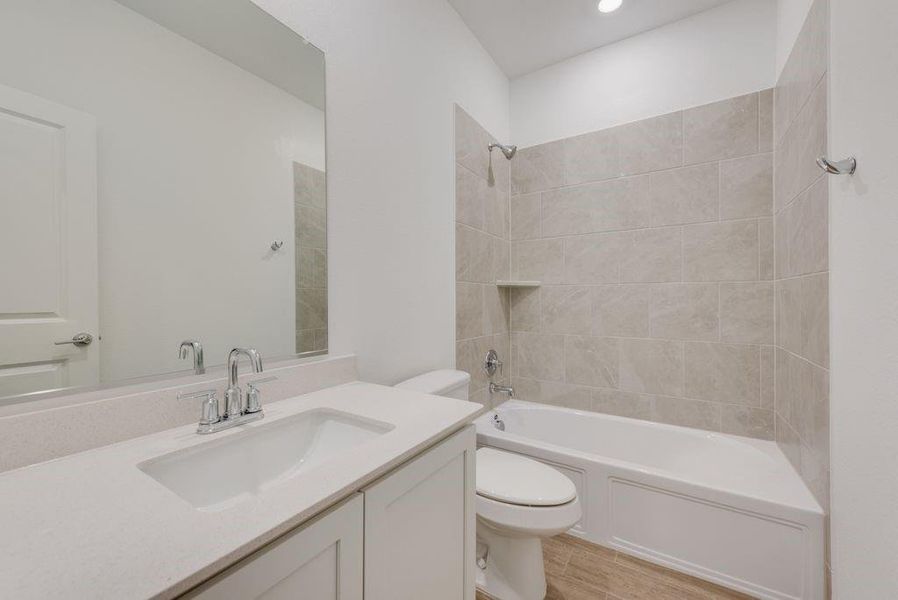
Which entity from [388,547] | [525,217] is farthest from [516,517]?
[525,217]

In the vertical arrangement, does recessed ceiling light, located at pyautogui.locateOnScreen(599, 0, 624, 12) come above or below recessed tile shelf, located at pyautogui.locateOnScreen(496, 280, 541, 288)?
above

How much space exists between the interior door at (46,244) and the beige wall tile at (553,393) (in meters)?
2.28

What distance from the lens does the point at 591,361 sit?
234 centimetres

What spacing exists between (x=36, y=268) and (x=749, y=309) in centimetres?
269

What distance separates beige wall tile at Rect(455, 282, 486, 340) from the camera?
6.71 feet

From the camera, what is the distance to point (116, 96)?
0.83m

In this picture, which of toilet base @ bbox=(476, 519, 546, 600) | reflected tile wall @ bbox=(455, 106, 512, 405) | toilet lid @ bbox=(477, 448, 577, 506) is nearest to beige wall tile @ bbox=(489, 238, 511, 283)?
reflected tile wall @ bbox=(455, 106, 512, 405)

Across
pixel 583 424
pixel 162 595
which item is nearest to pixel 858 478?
pixel 583 424

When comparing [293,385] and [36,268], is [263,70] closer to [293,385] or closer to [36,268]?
[36,268]

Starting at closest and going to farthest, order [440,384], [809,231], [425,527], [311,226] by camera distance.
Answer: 1. [425,527]
2. [311,226]
3. [809,231]
4. [440,384]

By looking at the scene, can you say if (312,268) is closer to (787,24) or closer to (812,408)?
(812,408)

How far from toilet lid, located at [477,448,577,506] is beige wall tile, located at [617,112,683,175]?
5.89 ft

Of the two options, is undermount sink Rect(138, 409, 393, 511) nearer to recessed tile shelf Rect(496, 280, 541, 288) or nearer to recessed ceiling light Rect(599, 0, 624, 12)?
recessed tile shelf Rect(496, 280, 541, 288)

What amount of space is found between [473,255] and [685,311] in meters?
1.26
